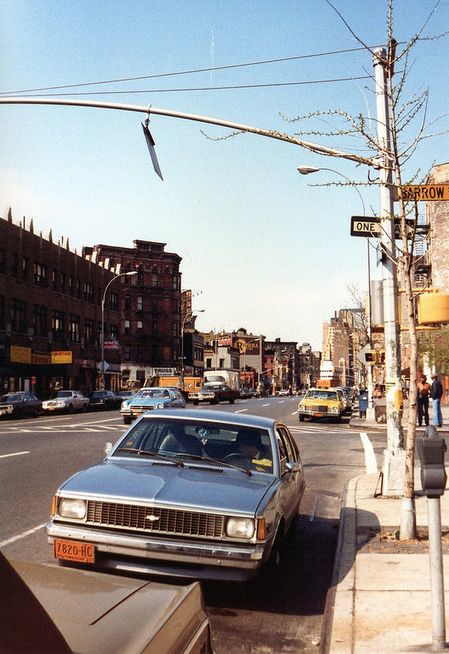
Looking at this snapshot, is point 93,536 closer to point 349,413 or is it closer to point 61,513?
point 61,513

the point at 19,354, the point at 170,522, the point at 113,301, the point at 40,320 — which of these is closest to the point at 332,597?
the point at 170,522

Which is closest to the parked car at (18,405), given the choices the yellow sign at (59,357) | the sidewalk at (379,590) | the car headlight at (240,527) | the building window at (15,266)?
the yellow sign at (59,357)

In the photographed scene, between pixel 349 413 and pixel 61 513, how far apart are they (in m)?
35.1

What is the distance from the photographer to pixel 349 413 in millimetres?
39344

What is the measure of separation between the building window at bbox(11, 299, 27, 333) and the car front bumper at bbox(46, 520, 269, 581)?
45985 millimetres

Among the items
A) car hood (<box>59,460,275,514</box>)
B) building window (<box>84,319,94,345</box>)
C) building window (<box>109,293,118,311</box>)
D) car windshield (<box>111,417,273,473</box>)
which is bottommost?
car hood (<box>59,460,275,514</box>)

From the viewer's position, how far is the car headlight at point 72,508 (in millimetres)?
5410

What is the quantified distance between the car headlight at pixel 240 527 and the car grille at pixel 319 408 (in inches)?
999

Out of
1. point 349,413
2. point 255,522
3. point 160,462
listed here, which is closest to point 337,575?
point 255,522

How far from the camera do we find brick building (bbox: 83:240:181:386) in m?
94.7

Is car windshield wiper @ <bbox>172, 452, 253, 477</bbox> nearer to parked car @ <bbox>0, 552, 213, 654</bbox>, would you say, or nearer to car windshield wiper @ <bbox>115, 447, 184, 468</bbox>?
car windshield wiper @ <bbox>115, 447, 184, 468</bbox>

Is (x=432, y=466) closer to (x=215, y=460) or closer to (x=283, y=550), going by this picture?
(x=215, y=460)

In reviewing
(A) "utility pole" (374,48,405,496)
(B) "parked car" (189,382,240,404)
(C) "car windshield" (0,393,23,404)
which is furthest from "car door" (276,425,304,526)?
(B) "parked car" (189,382,240,404)

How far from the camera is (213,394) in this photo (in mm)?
52562
